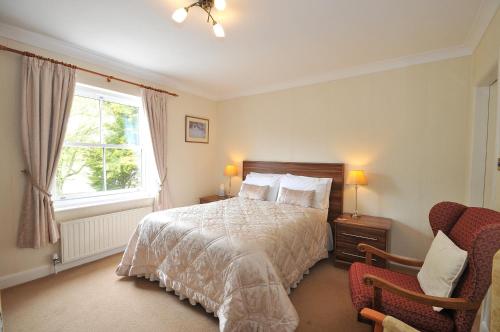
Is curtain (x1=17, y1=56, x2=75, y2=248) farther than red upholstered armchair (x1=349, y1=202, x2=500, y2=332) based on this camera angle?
Yes

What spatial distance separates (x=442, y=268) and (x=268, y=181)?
2.46 meters

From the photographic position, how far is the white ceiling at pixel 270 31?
1944 mm

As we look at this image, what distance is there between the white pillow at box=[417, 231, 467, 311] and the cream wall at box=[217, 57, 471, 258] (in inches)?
52.4

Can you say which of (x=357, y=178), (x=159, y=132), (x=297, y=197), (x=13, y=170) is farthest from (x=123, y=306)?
(x=357, y=178)

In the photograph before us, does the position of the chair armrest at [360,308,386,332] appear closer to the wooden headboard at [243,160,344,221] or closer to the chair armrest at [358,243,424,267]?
the chair armrest at [358,243,424,267]

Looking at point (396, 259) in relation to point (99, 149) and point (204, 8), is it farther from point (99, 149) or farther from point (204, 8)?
point (99, 149)

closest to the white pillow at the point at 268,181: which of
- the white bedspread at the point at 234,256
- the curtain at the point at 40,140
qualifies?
the white bedspread at the point at 234,256

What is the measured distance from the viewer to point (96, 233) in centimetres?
296

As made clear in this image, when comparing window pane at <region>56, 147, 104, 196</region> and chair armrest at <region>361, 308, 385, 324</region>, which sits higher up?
window pane at <region>56, 147, 104, 196</region>

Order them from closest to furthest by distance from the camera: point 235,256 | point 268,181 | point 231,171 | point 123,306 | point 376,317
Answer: point 376,317, point 235,256, point 123,306, point 268,181, point 231,171

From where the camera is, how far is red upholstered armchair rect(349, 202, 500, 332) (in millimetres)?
1242

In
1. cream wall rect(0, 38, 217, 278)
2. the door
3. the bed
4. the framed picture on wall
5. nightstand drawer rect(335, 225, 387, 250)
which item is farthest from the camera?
the framed picture on wall

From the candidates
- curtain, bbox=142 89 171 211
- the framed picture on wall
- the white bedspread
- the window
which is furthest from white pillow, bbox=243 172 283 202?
the window

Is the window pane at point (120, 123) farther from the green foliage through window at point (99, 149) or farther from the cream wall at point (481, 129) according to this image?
the cream wall at point (481, 129)
